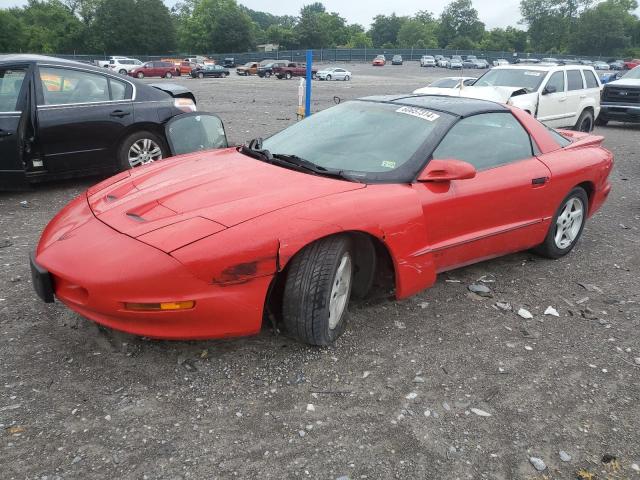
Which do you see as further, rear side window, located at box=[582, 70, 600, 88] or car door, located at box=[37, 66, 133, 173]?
rear side window, located at box=[582, 70, 600, 88]

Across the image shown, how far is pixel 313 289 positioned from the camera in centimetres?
281

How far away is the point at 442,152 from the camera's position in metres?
3.60

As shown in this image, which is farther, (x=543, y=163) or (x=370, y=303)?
(x=543, y=163)

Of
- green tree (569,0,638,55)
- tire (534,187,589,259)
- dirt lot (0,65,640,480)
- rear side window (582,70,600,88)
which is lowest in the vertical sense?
dirt lot (0,65,640,480)

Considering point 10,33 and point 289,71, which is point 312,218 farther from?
point 10,33

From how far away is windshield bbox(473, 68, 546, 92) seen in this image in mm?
10836

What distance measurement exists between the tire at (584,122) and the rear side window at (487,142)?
8466mm

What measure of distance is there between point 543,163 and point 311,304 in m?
2.42

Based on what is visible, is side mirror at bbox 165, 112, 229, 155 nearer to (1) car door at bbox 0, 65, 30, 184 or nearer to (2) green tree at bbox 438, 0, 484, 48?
(1) car door at bbox 0, 65, 30, 184

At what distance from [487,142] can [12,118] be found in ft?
15.0

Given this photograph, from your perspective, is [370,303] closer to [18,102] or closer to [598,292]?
[598,292]

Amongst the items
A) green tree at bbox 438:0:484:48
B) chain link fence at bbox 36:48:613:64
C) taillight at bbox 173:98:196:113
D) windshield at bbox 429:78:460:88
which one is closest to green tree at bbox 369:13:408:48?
green tree at bbox 438:0:484:48

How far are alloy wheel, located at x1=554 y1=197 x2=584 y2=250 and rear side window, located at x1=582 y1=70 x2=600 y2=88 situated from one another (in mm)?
8488

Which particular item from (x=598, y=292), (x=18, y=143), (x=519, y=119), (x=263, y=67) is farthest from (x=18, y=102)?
(x=263, y=67)
